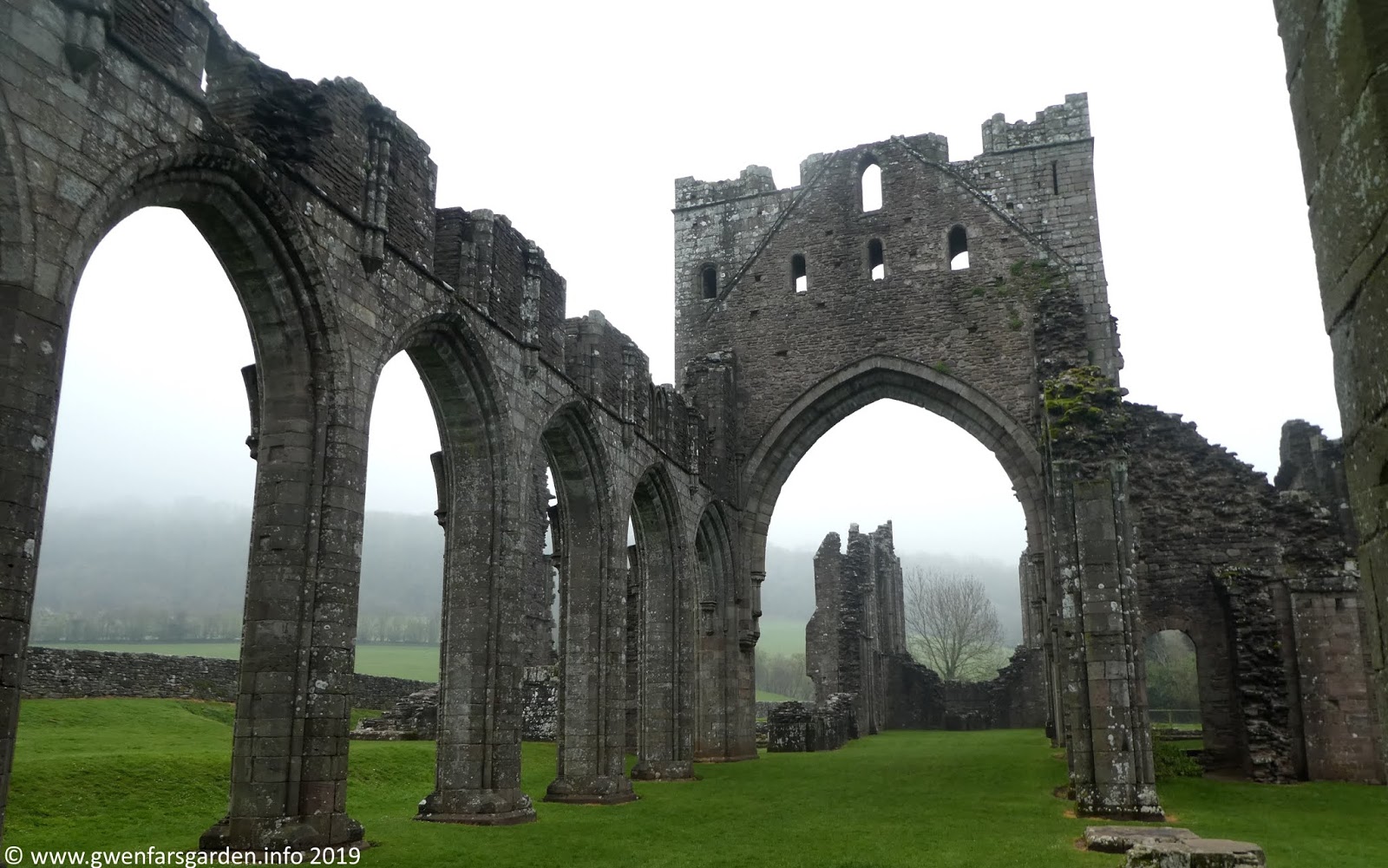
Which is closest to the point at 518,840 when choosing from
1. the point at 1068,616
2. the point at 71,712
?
the point at 1068,616

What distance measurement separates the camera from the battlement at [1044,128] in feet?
65.3

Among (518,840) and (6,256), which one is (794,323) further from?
(6,256)

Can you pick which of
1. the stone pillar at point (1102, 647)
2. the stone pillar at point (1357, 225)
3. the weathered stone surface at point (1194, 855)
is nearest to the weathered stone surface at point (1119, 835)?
the weathered stone surface at point (1194, 855)

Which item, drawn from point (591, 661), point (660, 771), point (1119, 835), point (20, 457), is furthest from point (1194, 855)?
point (660, 771)

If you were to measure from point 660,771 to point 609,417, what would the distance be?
5296 mm

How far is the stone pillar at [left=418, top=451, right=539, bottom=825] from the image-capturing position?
400 inches

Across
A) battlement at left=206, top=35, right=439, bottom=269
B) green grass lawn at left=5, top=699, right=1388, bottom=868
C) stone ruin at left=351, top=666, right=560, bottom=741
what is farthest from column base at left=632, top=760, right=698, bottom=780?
battlement at left=206, top=35, right=439, bottom=269

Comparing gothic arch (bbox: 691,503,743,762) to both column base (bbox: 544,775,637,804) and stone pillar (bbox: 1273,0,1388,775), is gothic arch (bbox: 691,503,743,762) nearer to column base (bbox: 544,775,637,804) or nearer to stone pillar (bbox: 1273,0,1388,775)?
column base (bbox: 544,775,637,804)

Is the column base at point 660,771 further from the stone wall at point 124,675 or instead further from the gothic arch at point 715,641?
the stone wall at point 124,675

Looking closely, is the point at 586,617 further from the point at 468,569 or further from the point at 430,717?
the point at 430,717

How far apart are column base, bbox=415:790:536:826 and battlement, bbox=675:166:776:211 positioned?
14.9 m

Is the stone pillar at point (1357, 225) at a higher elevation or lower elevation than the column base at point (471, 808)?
higher

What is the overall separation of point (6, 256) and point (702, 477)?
1362 cm

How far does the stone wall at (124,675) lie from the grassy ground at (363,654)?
2507 cm
